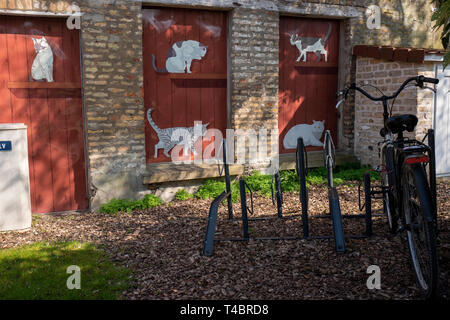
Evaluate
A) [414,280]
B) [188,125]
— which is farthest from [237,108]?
[414,280]

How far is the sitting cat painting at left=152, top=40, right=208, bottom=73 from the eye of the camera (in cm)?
661

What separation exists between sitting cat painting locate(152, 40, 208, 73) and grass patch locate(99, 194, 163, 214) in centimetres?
196

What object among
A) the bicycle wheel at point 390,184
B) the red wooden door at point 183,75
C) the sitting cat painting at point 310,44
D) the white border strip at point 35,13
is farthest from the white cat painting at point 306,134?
the white border strip at point 35,13

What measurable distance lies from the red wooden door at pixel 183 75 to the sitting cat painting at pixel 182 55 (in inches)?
0.6

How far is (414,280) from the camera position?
11.3 ft

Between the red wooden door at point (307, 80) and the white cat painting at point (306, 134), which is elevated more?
the red wooden door at point (307, 80)

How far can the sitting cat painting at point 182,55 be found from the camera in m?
6.61

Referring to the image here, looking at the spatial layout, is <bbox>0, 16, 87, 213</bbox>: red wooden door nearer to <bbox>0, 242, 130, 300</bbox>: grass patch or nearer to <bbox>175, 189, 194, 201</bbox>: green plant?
<bbox>175, 189, 194, 201</bbox>: green plant

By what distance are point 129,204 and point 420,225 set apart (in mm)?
4176

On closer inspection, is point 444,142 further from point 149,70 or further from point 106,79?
point 106,79

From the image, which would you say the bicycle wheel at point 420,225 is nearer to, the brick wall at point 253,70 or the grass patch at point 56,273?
the grass patch at point 56,273

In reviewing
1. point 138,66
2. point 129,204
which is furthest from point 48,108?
point 129,204
